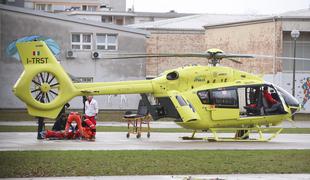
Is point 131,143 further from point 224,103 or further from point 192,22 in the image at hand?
point 192,22

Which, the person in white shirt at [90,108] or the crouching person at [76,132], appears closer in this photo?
the crouching person at [76,132]

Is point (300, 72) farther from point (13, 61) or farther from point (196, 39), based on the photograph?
point (13, 61)

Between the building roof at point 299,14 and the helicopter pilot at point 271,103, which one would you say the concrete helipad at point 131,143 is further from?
the building roof at point 299,14

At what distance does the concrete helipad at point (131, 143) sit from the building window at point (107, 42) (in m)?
28.1

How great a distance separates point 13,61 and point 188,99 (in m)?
30.9

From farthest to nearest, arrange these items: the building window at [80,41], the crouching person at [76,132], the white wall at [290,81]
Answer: the building window at [80,41] < the white wall at [290,81] < the crouching person at [76,132]

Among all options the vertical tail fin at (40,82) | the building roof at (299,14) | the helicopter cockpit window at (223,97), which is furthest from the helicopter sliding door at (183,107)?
the building roof at (299,14)

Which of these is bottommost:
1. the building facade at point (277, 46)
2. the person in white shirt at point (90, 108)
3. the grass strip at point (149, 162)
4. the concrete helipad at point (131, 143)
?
the concrete helipad at point (131, 143)

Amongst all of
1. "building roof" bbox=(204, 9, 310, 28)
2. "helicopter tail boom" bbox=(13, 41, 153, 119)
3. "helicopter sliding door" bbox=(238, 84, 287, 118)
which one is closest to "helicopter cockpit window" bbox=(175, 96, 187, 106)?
"helicopter tail boom" bbox=(13, 41, 153, 119)

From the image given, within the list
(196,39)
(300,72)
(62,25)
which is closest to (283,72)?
(300,72)

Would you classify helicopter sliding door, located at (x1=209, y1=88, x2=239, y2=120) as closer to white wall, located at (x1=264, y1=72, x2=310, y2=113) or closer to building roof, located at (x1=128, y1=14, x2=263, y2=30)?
white wall, located at (x1=264, y1=72, x2=310, y2=113)

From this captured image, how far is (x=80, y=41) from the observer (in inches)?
2173

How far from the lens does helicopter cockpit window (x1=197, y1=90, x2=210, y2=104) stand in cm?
2523

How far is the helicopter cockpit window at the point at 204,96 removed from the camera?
25.2m
